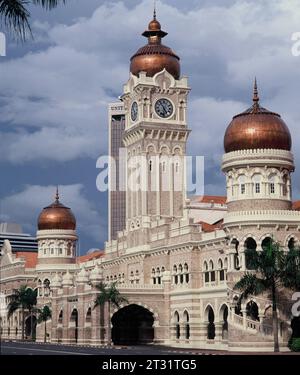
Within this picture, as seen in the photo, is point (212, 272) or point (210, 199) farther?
point (210, 199)

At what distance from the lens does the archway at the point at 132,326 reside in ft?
226

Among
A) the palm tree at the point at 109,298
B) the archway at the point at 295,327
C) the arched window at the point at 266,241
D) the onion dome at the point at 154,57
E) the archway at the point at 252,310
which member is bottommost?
the archway at the point at 295,327

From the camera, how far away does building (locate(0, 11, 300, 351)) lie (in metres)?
54.6

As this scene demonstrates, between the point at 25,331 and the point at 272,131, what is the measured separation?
5007 centimetres

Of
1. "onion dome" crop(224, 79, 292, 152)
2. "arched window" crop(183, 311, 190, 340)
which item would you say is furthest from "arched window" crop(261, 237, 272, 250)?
"arched window" crop(183, 311, 190, 340)

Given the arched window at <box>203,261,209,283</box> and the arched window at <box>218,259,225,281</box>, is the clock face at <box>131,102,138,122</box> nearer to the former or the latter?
the arched window at <box>203,261,209,283</box>

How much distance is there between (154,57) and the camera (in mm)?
76875

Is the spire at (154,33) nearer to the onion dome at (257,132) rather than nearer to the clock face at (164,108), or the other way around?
the clock face at (164,108)

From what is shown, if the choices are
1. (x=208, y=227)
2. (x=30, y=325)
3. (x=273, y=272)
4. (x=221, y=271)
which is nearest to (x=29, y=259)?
(x=30, y=325)

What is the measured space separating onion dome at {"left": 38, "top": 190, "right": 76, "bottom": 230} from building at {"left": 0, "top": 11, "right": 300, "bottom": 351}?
0.41 feet

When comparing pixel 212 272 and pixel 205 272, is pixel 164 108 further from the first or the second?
pixel 212 272

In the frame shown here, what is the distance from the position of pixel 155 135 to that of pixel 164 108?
3010 millimetres

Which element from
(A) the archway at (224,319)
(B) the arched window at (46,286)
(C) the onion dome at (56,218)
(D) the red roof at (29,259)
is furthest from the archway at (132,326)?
(D) the red roof at (29,259)

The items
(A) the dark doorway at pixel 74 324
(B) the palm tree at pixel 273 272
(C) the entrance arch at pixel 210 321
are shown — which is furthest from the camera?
(A) the dark doorway at pixel 74 324
